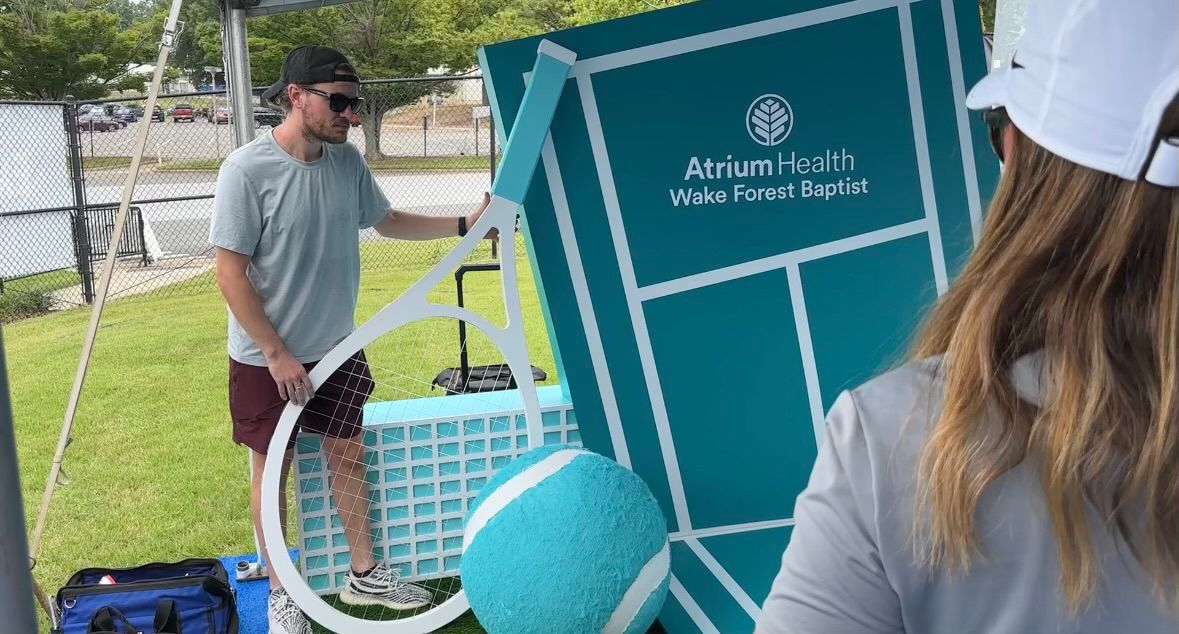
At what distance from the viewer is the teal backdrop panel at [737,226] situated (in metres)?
3.01

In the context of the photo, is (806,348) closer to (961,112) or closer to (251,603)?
(961,112)

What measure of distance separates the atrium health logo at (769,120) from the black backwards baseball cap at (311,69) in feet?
4.13

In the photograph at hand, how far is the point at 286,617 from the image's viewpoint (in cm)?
309

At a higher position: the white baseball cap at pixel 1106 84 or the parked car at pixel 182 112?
the parked car at pixel 182 112

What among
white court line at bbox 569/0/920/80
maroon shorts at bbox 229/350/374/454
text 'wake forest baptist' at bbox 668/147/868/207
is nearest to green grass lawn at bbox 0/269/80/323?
maroon shorts at bbox 229/350/374/454

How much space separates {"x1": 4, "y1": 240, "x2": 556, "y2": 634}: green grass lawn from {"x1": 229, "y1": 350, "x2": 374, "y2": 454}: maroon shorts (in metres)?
0.40

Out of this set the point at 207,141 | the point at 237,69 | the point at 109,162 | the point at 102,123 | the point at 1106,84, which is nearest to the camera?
the point at 1106,84

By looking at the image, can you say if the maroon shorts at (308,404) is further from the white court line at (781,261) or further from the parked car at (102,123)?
the parked car at (102,123)

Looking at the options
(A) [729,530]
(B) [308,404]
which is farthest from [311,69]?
(A) [729,530]

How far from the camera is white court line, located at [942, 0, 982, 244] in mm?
3248

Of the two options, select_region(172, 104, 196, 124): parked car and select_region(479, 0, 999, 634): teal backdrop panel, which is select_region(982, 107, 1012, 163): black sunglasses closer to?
select_region(479, 0, 999, 634): teal backdrop panel

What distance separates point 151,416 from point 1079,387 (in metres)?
6.35

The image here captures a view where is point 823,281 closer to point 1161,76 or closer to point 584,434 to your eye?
point 584,434

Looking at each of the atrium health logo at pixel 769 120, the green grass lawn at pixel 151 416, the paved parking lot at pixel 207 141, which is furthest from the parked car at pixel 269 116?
the atrium health logo at pixel 769 120
